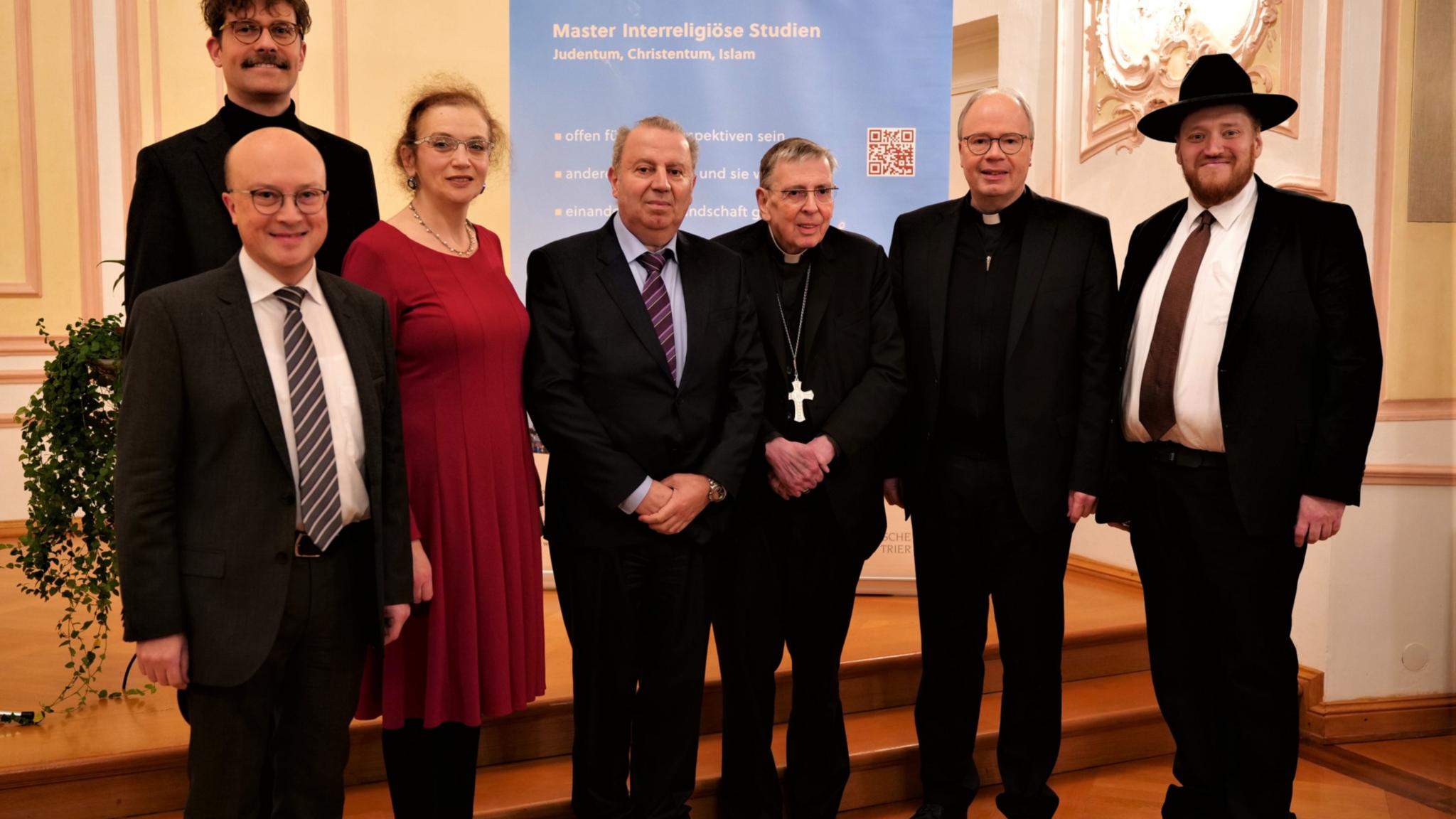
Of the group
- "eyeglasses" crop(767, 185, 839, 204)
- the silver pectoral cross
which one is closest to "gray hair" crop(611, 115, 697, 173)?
"eyeglasses" crop(767, 185, 839, 204)

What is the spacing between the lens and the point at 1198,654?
276 centimetres

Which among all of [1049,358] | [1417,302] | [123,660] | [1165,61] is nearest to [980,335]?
[1049,358]

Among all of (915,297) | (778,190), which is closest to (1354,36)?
(915,297)

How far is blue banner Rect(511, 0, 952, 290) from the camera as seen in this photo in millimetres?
4082

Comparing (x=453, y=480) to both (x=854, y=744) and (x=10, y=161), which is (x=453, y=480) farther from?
(x=10, y=161)

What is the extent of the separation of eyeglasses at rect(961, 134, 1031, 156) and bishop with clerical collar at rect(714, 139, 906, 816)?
1.13 ft

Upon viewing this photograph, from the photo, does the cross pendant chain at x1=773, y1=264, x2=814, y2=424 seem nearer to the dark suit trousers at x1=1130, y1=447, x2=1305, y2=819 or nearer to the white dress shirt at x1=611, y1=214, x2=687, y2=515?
the white dress shirt at x1=611, y1=214, x2=687, y2=515

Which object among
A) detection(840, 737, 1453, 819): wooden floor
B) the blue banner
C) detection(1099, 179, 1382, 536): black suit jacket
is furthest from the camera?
the blue banner

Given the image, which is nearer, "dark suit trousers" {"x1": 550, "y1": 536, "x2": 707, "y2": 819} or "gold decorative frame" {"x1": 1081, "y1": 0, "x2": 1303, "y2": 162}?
"dark suit trousers" {"x1": 550, "y1": 536, "x2": 707, "y2": 819}

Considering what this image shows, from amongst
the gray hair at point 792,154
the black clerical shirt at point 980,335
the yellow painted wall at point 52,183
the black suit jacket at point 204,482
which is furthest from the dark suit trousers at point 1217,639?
the yellow painted wall at point 52,183

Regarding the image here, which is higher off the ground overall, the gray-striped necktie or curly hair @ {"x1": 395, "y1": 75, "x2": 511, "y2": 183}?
curly hair @ {"x1": 395, "y1": 75, "x2": 511, "y2": 183}

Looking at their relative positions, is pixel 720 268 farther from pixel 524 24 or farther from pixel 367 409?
pixel 524 24

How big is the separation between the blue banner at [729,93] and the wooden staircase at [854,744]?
1.65m

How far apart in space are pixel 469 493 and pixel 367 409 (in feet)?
1.21
